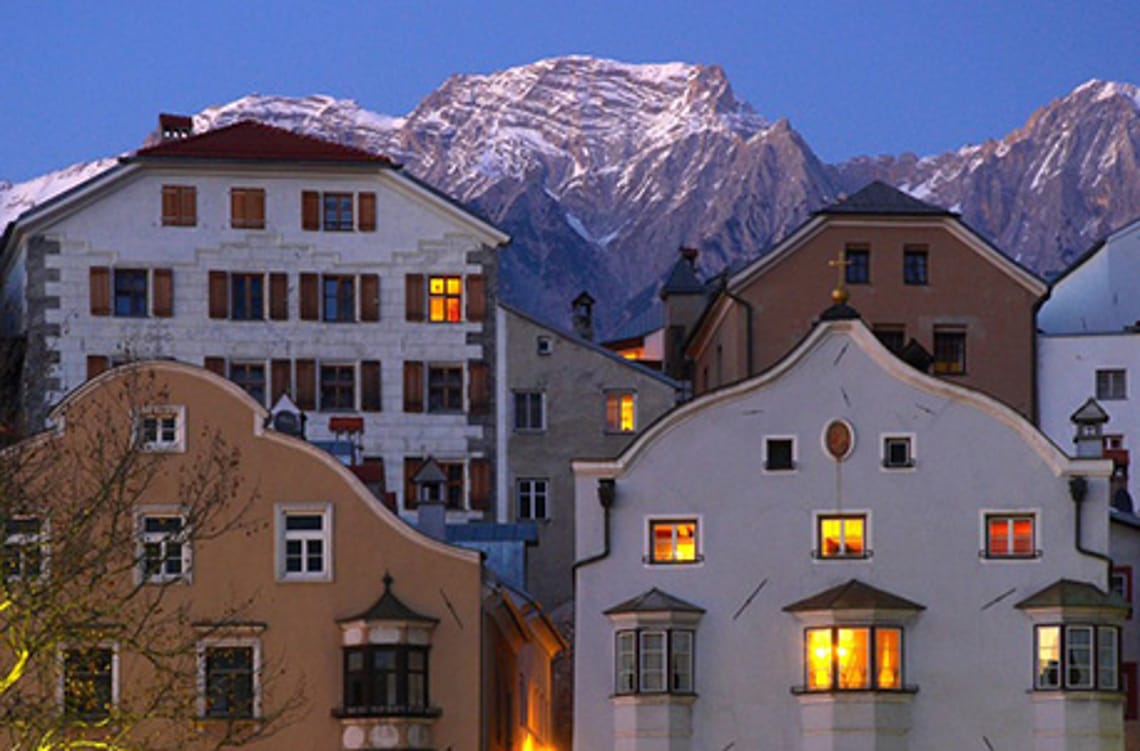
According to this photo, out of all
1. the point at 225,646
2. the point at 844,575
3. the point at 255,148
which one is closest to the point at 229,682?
the point at 225,646

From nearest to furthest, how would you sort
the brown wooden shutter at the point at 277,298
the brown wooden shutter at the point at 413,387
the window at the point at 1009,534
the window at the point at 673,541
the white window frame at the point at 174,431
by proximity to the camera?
the white window frame at the point at 174,431, the window at the point at 1009,534, the window at the point at 673,541, the brown wooden shutter at the point at 277,298, the brown wooden shutter at the point at 413,387

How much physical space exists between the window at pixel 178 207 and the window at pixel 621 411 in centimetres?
1512

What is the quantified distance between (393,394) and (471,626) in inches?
1245

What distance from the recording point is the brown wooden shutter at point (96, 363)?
10188 centimetres

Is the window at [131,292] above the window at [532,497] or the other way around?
above

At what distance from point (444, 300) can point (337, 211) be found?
15.2 feet

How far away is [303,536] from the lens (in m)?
73.6

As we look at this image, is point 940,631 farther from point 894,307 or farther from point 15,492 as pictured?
point 894,307

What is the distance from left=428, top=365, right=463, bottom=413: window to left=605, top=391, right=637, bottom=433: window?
509cm

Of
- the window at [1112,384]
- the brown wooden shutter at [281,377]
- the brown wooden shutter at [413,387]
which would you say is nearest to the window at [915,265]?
the window at [1112,384]

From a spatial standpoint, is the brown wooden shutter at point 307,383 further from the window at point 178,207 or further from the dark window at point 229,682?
the dark window at point 229,682

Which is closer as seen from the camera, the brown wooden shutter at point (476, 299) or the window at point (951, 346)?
the window at point (951, 346)

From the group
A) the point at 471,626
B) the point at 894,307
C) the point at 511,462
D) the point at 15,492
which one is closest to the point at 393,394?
the point at 511,462

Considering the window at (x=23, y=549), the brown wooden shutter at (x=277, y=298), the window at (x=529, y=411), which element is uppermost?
the brown wooden shutter at (x=277, y=298)
